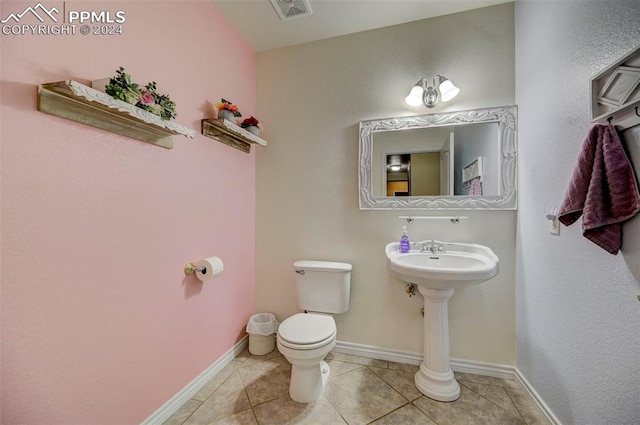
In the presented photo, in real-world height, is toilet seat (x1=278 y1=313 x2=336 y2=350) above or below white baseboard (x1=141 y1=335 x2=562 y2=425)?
above

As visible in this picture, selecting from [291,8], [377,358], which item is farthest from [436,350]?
[291,8]

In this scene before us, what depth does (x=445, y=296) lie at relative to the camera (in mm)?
1516

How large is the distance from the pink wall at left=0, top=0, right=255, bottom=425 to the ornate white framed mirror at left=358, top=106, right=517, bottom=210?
115 centimetres

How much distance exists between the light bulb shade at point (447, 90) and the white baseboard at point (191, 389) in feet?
7.90

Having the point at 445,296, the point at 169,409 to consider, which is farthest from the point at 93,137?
the point at 445,296

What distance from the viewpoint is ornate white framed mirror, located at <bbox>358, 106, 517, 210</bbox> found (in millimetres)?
1652

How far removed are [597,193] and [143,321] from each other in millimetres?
2024

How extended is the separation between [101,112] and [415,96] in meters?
1.81

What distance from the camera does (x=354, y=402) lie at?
1.46 m

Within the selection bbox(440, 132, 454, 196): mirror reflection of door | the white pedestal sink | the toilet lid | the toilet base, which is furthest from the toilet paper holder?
bbox(440, 132, 454, 196): mirror reflection of door

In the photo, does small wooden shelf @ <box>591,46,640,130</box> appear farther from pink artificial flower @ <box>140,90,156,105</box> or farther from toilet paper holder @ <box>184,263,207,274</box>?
toilet paper holder @ <box>184,263,207,274</box>

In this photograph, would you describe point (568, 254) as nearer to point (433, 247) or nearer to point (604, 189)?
point (604, 189)

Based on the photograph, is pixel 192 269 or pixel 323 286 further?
pixel 323 286

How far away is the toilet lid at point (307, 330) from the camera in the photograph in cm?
139
